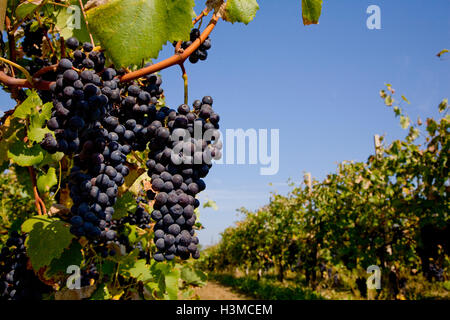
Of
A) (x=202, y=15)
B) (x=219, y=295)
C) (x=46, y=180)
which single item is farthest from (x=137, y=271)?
(x=219, y=295)

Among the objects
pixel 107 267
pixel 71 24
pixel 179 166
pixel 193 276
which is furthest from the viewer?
pixel 193 276

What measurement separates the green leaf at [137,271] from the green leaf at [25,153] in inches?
46.5

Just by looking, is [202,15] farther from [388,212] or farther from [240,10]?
[388,212]

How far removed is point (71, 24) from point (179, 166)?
92 cm

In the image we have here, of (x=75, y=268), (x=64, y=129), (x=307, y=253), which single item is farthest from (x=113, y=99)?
(x=307, y=253)

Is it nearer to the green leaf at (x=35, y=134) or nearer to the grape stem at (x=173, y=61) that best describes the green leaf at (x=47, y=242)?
the green leaf at (x=35, y=134)

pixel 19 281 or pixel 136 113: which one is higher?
pixel 136 113

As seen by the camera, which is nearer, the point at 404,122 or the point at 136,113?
the point at 136,113

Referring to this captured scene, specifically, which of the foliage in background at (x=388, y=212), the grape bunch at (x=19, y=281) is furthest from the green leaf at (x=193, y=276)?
the foliage in background at (x=388, y=212)

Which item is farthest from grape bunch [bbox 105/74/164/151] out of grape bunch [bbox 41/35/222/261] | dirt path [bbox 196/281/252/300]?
dirt path [bbox 196/281/252/300]

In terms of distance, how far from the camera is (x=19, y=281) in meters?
1.96

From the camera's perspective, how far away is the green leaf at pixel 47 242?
4.62ft

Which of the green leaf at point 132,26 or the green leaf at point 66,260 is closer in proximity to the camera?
the green leaf at point 132,26
